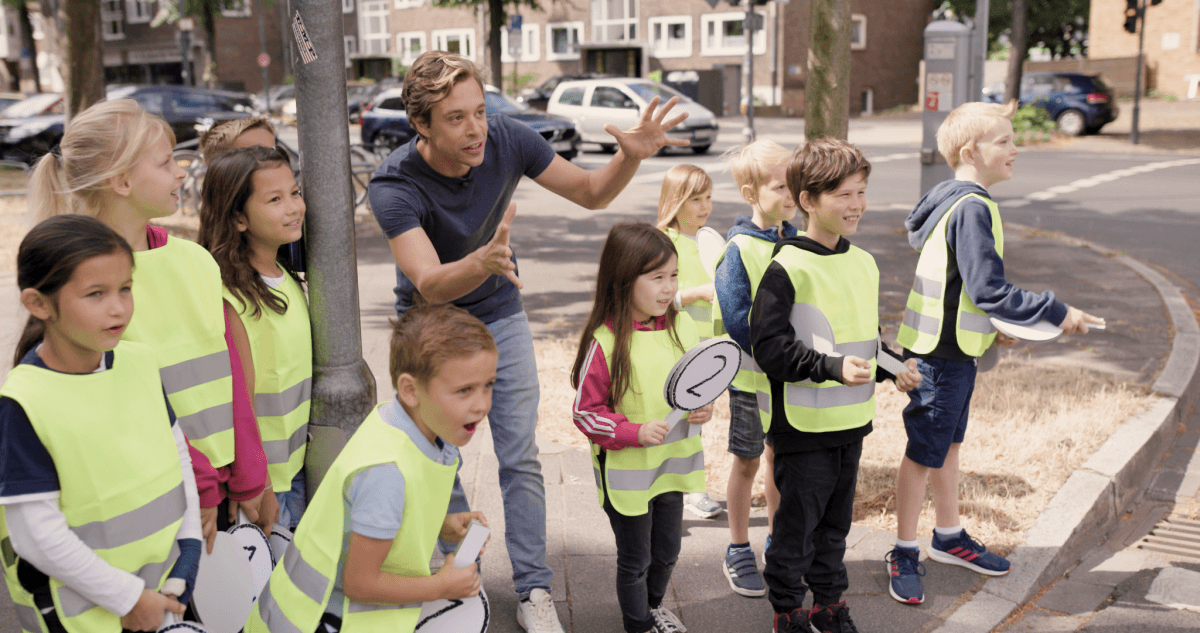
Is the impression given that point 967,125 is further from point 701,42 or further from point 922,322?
point 701,42

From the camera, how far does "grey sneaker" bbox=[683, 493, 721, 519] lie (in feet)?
13.9

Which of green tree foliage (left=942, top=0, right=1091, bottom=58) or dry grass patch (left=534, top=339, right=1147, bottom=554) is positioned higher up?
green tree foliage (left=942, top=0, right=1091, bottom=58)

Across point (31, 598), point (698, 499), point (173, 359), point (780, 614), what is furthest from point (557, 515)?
point (31, 598)

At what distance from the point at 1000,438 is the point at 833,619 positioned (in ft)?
7.32

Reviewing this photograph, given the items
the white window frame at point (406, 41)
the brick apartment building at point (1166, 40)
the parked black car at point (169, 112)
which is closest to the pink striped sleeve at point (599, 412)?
the parked black car at point (169, 112)

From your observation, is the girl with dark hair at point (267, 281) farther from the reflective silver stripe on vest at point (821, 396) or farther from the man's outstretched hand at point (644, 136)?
the reflective silver stripe on vest at point (821, 396)

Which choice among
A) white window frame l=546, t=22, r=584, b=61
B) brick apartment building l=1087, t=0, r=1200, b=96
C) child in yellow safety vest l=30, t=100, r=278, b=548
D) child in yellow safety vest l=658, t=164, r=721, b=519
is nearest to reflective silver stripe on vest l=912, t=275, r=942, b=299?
child in yellow safety vest l=658, t=164, r=721, b=519

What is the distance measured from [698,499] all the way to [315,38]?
2.51 metres

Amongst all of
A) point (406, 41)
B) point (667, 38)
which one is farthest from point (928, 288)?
point (406, 41)

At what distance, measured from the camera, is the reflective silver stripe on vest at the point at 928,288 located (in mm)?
3529

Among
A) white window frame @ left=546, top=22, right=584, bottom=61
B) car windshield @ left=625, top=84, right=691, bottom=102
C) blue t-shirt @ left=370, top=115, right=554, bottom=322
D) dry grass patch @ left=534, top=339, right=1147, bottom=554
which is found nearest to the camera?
blue t-shirt @ left=370, top=115, right=554, bottom=322

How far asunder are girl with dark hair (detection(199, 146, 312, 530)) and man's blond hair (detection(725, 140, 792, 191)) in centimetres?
163

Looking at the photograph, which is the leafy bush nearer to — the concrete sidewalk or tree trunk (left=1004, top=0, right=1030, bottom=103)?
tree trunk (left=1004, top=0, right=1030, bottom=103)

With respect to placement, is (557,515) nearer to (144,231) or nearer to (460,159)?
(460,159)
